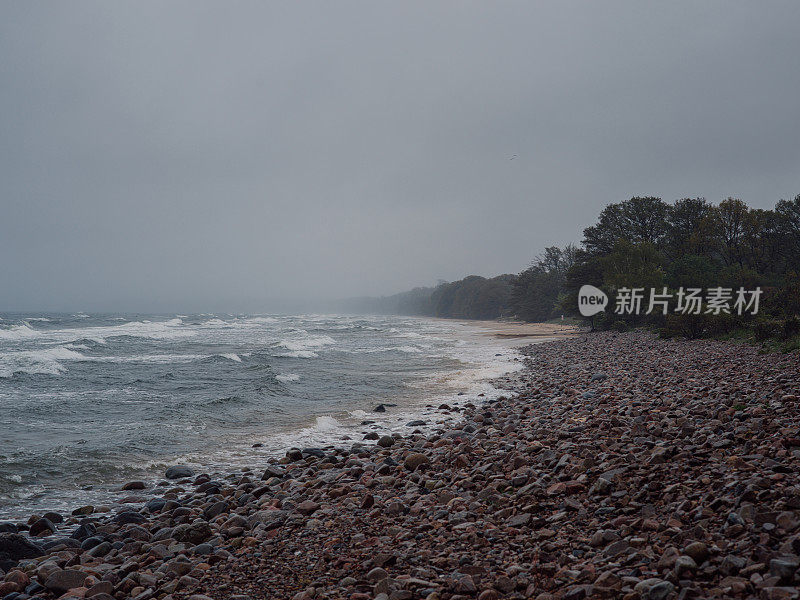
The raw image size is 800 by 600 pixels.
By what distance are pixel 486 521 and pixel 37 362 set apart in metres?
29.1

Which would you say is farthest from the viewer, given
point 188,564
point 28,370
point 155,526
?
point 28,370

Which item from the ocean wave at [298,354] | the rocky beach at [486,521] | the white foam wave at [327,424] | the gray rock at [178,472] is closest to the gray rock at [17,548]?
the rocky beach at [486,521]

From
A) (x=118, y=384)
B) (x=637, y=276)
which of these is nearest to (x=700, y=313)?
(x=637, y=276)

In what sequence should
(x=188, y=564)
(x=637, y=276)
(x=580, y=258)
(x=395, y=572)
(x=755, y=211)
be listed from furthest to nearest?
(x=580, y=258), (x=755, y=211), (x=637, y=276), (x=188, y=564), (x=395, y=572)

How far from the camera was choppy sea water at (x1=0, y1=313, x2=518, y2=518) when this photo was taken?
9.16m

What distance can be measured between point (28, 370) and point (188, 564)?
24.2 meters

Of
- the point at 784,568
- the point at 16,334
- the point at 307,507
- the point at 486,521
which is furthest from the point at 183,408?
the point at 16,334

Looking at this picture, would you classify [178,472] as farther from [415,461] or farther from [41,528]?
[415,461]

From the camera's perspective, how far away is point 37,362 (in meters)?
25.3

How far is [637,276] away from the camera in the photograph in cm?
3675

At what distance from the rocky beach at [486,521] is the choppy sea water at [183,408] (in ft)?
5.43

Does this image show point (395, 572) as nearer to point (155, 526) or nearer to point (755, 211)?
point (155, 526)

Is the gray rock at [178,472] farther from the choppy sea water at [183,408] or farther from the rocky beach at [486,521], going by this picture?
the choppy sea water at [183,408]

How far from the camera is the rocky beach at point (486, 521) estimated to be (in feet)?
11.1
